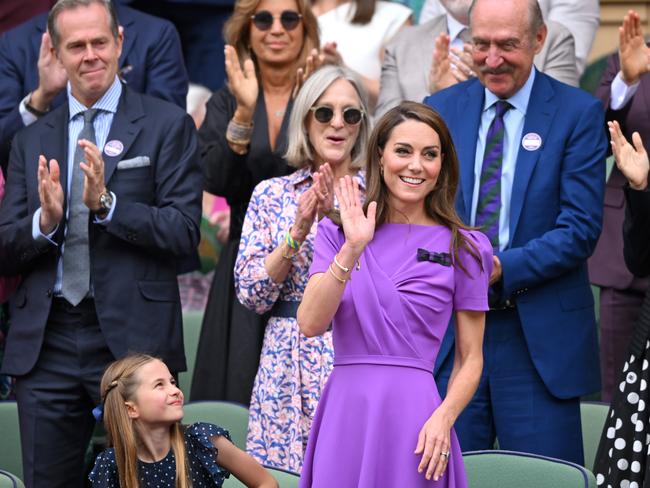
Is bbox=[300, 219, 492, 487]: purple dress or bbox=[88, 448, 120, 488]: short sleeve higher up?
bbox=[300, 219, 492, 487]: purple dress

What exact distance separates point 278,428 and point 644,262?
1.56m

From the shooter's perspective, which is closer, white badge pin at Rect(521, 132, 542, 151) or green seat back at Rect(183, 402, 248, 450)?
white badge pin at Rect(521, 132, 542, 151)

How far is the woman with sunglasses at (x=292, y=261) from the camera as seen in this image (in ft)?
18.8

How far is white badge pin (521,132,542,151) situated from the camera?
5.62 m

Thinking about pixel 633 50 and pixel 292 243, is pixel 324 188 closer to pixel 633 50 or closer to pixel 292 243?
pixel 292 243

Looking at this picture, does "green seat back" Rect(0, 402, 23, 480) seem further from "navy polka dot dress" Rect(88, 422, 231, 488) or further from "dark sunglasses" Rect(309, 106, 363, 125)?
"dark sunglasses" Rect(309, 106, 363, 125)

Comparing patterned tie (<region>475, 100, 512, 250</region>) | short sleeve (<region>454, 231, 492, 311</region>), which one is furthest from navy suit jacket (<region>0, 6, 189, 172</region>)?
short sleeve (<region>454, 231, 492, 311</region>)

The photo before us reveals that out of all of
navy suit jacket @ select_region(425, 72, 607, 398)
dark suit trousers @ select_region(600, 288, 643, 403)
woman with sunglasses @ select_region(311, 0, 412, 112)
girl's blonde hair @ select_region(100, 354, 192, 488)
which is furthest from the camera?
woman with sunglasses @ select_region(311, 0, 412, 112)

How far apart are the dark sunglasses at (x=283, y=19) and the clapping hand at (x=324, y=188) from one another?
1.57 meters

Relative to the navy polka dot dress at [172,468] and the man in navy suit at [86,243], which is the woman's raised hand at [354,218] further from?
the man in navy suit at [86,243]

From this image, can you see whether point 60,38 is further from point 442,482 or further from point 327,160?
point 442,482

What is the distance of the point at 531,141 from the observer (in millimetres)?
5633

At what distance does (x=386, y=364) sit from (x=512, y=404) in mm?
1154

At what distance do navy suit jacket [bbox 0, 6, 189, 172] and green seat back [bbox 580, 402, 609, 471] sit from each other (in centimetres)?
235
